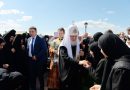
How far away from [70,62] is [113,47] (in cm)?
336

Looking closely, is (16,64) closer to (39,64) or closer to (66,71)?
(39,64)

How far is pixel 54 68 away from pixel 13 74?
1.90m

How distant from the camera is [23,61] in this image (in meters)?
10.3

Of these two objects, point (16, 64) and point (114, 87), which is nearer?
point (114, 87)

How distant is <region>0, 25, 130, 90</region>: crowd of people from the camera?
14.0 ft

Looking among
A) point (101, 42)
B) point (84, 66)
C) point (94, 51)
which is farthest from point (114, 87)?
point (84, 66)

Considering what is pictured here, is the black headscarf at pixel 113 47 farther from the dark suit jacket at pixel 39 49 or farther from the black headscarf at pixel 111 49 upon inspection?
the dark suit jacket at pixel 39 49

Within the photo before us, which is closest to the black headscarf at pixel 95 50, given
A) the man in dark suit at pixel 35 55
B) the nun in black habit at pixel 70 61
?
the nun in black habit at pixel 70 61

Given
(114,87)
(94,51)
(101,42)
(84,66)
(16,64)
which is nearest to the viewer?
(114,87)

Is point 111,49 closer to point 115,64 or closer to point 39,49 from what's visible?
point 115,64

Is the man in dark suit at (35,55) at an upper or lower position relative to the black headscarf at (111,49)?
lower

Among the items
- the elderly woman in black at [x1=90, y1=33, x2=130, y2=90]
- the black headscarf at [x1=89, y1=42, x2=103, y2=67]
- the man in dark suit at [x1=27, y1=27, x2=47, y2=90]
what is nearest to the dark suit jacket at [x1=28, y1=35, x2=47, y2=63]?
the man in dark suit at [x1=27, y1=27, x2=47, y2=90]

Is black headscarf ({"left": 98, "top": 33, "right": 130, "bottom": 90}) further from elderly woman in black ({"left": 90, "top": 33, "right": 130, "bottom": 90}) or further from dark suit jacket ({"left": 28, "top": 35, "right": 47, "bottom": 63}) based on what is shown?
dark suit jacket ({"left": 28, "top": 35, "right": 47, "bottom": 63})

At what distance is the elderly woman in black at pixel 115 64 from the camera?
4.03 metres
